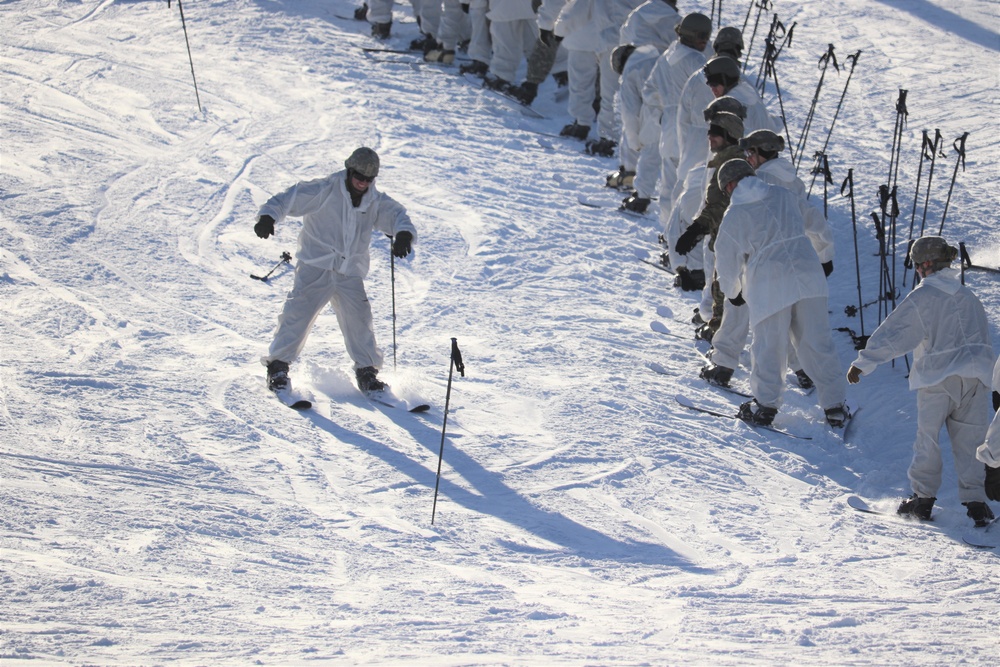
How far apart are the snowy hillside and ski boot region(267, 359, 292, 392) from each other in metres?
0.18

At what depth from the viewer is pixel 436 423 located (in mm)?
7316

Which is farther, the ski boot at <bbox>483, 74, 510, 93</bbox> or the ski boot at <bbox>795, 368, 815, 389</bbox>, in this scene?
the ski boot at <bbox>483, 74, 510, 93</bbox>

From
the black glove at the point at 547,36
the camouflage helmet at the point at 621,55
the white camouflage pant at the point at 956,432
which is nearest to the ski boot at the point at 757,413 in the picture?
the white camouflage pant at the point at 956,432

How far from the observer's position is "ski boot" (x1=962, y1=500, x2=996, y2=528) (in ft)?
20.5

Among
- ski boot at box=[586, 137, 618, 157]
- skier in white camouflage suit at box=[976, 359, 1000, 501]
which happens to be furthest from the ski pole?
skier in white camouflage suit at box=[976, 359, 1000, 501]

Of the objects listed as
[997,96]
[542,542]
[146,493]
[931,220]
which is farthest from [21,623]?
[997,96]

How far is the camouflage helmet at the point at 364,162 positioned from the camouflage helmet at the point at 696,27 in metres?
3.89

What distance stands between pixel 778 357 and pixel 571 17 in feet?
20.9

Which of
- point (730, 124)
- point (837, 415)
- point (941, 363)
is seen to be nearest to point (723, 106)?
point (730, 124)

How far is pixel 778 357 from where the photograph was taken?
23.9 ft

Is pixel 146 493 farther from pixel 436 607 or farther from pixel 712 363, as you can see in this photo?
pixel 712 363

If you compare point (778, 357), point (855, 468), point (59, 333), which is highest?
point (778, 357)

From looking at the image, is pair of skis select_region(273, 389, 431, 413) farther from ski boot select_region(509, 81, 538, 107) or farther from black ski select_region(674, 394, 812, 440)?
ski boot select_region(509, 81, 538, 107)

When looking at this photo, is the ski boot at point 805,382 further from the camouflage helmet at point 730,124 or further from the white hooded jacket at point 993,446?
the white hooded jacket at point 993,446
